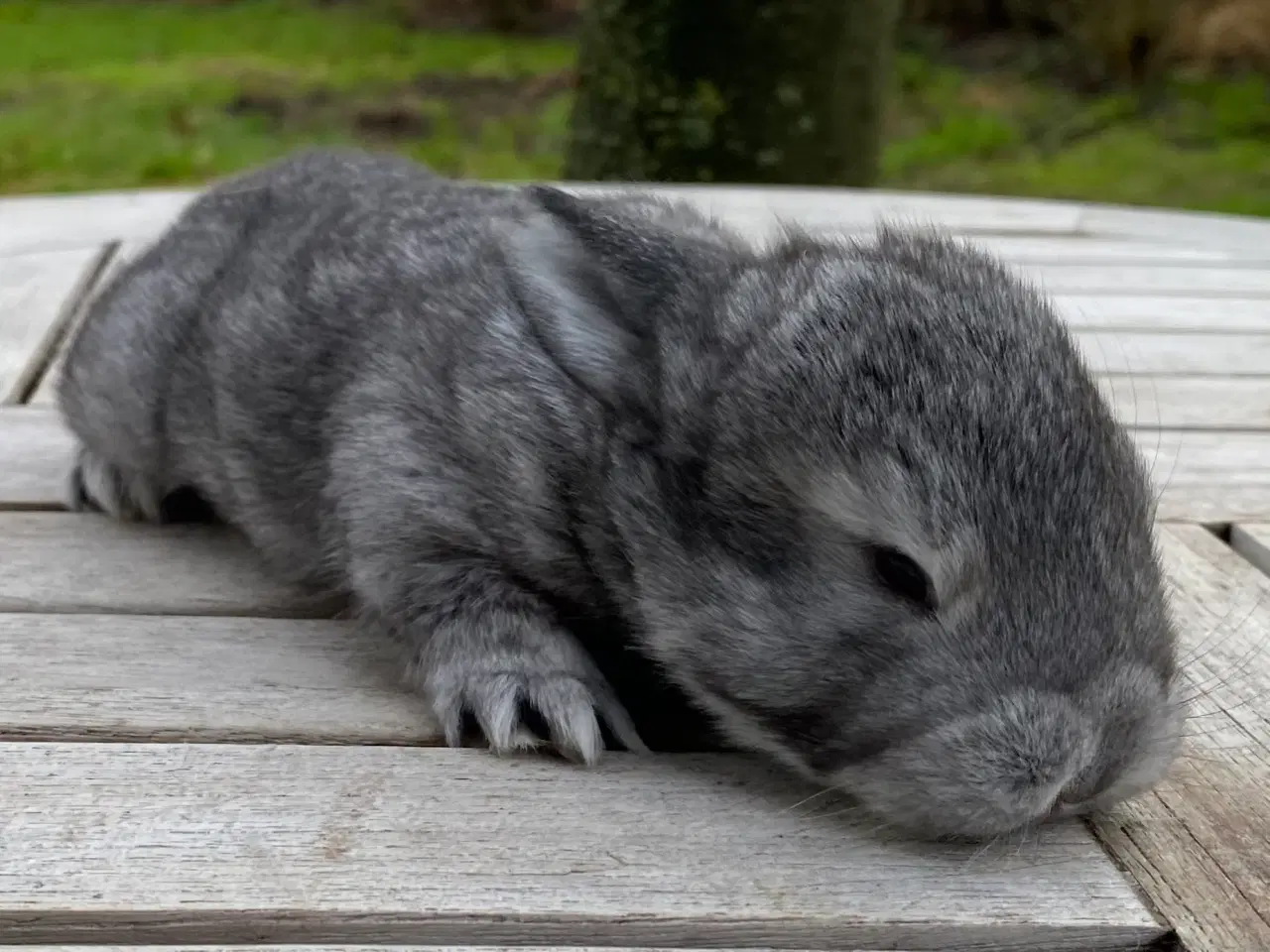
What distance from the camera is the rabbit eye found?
1.79 meters

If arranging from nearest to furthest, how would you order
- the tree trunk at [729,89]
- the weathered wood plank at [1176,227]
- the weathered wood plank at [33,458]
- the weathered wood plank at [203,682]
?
the weathered wood plank at [203,682]
the weathered wood plank at [33,458]
the weathered wood plank at [1176,227]
the tree trunk at [729,89]

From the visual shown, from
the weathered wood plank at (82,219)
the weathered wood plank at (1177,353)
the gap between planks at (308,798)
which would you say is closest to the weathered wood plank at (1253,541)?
the gap between planks at (308,798)

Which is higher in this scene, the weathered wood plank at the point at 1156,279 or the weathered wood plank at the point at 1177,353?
the weathered wood plank at the point at 1177,353

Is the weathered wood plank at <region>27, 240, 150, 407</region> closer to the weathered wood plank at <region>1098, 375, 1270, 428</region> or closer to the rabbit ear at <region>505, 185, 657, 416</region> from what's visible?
the rabbit ear at <region>505, 185, 657, 416</region>

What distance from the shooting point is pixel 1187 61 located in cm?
1140

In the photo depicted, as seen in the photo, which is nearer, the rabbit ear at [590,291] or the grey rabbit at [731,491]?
the grey rabbit at [731,491]

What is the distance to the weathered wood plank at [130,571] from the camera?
2436mm

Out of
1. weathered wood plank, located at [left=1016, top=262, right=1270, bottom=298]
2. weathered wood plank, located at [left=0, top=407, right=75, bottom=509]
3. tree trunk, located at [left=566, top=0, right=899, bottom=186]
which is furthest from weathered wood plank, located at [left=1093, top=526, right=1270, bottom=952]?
tree trunk, located at [left=566, top=0, right=899, bottom=186]

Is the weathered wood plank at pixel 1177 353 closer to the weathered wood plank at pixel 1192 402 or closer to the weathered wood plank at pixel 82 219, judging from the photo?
the weathered wood plank at pixel 1192 402

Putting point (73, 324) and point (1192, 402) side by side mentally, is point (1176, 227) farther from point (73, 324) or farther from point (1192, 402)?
point (73, 324)

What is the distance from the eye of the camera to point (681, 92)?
6.10 metres

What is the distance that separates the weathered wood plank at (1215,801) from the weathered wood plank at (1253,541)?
0.09m

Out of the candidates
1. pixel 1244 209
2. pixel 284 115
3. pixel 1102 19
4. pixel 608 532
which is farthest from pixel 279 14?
pixel 608 532

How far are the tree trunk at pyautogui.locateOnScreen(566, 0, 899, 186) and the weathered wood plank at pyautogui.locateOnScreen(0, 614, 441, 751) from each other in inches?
163
